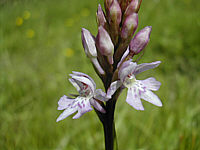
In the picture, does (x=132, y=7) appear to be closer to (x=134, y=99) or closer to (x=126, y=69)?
(x=126, y=69)

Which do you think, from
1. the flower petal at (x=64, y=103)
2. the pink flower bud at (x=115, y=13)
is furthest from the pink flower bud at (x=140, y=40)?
the flower petal at (x=64, y=103)

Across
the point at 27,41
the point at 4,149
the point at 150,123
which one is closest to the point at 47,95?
the point at 4,149

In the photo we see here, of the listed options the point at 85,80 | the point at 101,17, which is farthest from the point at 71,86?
the point at 101,17

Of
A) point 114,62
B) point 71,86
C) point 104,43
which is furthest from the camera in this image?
point 71,86

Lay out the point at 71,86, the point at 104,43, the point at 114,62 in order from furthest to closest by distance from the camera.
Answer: the point at 71,86 → the point at 114,62 → the point at 104,43

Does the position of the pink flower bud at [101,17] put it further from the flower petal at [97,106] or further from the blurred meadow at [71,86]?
the blurred meadow at [71,86]

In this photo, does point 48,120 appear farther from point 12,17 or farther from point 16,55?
point 12,17
